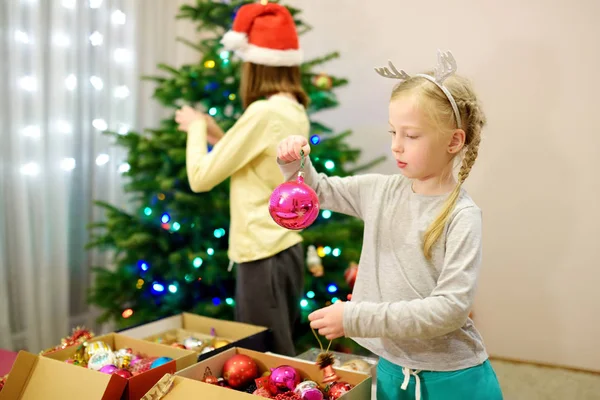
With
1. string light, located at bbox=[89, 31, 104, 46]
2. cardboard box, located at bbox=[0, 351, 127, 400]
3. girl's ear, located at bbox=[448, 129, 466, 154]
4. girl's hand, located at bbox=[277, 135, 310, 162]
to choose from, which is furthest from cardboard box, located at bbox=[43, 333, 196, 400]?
string light, located at bbox=[89, 31, 104, 46]

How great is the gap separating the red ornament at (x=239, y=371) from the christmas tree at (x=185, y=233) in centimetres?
81

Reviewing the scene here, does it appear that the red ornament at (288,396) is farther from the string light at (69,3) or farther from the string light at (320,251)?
the string light at (69,3)

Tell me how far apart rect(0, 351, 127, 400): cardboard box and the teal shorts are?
2.23 ft

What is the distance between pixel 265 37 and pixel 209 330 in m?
1.12

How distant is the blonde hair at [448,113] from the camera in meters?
1.09

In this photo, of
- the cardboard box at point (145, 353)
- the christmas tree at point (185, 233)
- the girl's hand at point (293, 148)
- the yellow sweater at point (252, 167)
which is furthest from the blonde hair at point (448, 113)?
the christmas tree at point (185, 233)

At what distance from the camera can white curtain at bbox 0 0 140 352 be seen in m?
2.54

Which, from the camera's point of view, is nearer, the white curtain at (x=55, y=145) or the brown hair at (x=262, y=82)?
the brown hair at (x=262, y=82)

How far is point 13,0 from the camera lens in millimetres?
2480

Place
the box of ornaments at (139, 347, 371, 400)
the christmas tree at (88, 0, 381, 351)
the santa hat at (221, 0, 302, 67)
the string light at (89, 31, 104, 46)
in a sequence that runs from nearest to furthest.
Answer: the box of ornaments at (139, 347, 371, 400)
the santa hat at (221, 0, 302, 67)
the christmas tree at (88, 0, 381, 351)
the string light at (89, 31, 104, 46)

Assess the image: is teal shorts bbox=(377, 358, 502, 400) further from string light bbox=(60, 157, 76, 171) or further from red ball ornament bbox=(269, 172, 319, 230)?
string light bbox=(60, 157, 76, 171)

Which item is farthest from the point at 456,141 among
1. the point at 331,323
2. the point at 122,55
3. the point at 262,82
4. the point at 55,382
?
the point at 122,55

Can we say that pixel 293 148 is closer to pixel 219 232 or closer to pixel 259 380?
pixel 259 380

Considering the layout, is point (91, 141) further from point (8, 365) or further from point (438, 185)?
point (438, 185)
